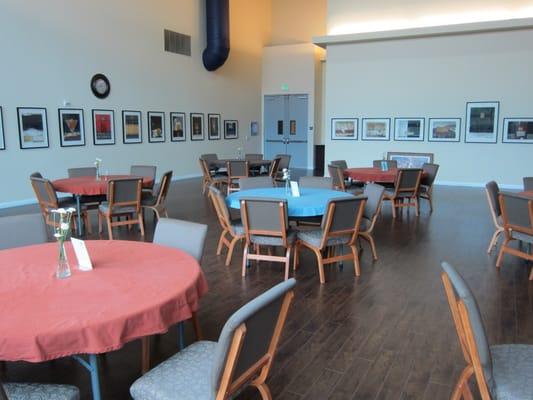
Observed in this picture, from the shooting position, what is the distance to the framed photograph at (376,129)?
41.8ft

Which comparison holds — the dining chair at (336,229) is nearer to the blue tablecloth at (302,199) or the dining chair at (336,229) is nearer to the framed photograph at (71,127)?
the blue tablecloth at (302,199)

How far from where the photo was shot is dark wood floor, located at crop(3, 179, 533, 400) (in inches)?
109

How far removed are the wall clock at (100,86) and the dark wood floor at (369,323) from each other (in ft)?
20.3

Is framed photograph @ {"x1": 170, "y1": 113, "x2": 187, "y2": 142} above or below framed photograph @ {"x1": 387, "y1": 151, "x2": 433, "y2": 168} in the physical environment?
above

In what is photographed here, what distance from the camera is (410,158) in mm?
12492

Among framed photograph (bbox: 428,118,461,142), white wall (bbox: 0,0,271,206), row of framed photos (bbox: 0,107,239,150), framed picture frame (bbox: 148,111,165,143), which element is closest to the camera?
white wall (bbox: 0,0,271,206)

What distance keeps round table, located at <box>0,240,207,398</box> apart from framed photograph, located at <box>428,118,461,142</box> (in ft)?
35.4

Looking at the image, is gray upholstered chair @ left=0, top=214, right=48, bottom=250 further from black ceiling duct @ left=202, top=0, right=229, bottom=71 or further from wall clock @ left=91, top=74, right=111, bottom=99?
black ceiling duct @ left=202, top=0, right=229, bottom=71

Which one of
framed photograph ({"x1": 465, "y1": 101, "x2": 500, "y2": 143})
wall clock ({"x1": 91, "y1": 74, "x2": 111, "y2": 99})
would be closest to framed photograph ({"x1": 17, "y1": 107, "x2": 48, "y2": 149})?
wall clock ({"x1": 91, "y1": 74, "x2": 111, "y2": 99})

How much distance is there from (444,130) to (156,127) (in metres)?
7.57

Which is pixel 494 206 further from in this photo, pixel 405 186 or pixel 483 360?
pixel 483 360

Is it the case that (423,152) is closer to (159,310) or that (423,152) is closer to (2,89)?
(2,89)

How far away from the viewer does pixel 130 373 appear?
2.84 meters


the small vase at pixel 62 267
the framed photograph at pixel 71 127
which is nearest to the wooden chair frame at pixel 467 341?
the small vase at pixel 62 267
